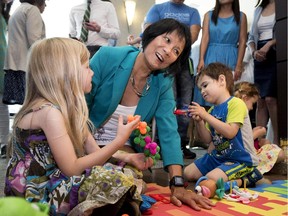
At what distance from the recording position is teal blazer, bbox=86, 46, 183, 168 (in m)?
1.17

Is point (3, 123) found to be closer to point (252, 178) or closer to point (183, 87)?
point (183, 87)

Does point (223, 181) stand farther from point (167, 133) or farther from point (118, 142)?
point (118, 142)

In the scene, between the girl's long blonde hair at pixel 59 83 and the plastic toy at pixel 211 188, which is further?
the plastic toy at pixel 211 188

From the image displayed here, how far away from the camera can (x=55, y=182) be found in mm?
800

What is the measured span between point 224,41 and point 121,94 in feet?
3.35

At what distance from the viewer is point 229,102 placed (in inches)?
53.2

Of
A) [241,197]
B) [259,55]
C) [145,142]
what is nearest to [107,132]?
[145,142]

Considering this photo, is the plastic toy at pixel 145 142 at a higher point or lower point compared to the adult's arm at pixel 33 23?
lower

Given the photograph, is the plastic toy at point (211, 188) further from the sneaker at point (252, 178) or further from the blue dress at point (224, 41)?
the blue dress at point (224, 41)

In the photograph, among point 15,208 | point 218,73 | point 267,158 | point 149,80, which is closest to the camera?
point 15,208

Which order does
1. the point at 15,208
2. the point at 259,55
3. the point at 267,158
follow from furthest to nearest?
the point at 259,55 → the point at 267,158 → the point at 15,208

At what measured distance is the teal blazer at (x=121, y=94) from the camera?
3.83 ft

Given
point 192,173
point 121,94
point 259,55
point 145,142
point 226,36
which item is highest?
point 226,36

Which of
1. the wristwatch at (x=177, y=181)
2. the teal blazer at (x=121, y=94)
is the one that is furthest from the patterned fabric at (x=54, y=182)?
the teal blazer at (x=121, y=94)
